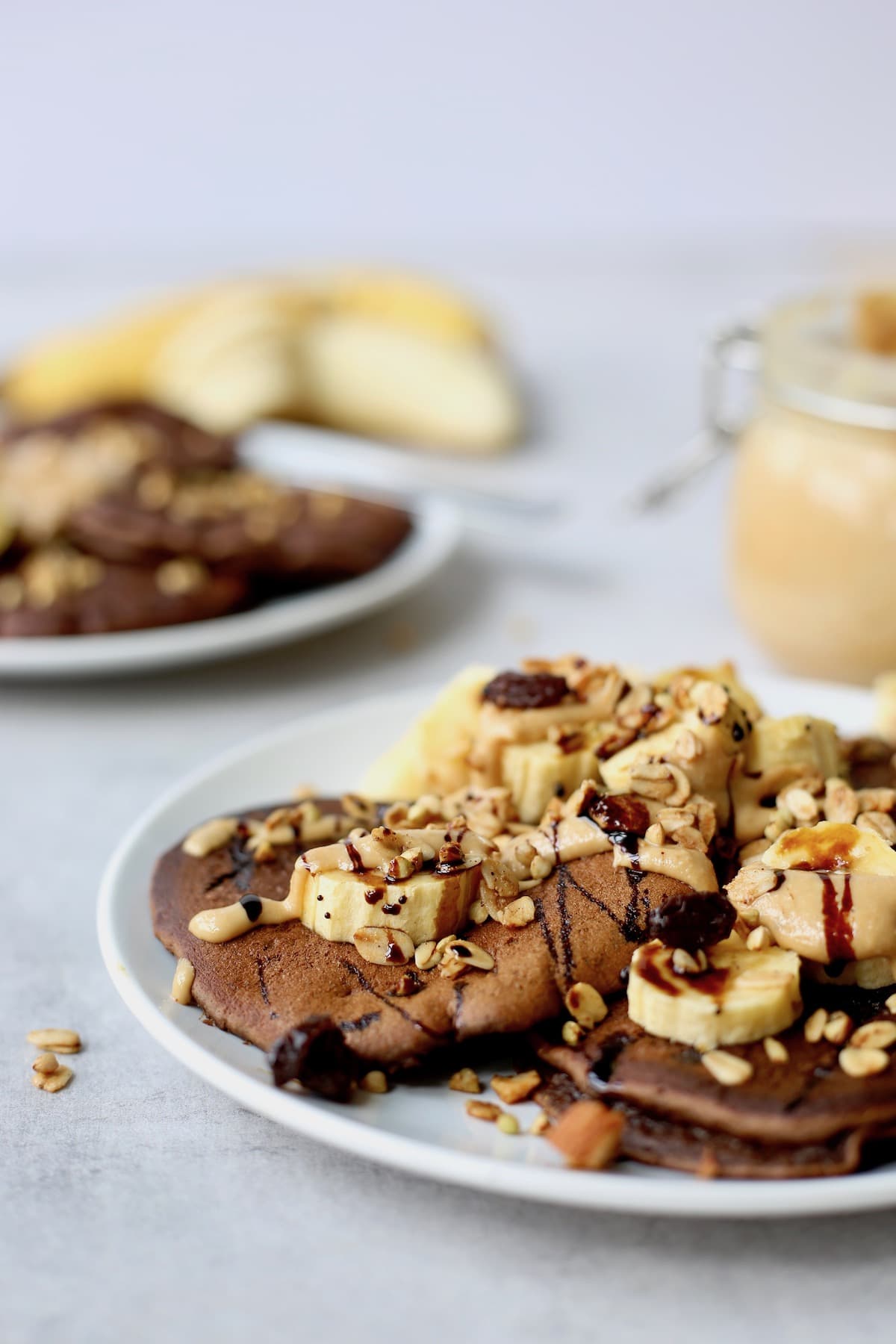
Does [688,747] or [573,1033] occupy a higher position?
[688,747]

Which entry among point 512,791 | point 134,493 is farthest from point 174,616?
point 512,791

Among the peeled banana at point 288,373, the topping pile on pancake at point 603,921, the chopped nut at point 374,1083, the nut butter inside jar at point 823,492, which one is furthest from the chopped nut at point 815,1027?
the peeled banana at point 288,373

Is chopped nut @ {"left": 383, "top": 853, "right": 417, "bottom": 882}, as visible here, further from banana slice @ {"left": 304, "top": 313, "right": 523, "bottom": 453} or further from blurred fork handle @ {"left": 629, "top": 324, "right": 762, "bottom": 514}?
banana slice @ {"left": 304, "top": 313, "right": 523, "bottom": 453}

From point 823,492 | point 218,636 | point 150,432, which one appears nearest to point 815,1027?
point 823,492

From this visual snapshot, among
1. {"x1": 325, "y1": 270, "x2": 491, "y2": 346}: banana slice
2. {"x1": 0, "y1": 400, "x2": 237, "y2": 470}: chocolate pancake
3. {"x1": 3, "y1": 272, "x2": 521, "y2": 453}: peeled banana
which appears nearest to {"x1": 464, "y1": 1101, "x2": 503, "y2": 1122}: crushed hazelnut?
{"x1": 0, "y1": 400, "x2": 237, "y2": 470}: chocolate pancake

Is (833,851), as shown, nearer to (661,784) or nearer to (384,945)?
(661,784)

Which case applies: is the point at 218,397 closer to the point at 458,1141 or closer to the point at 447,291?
the point at 447,291
